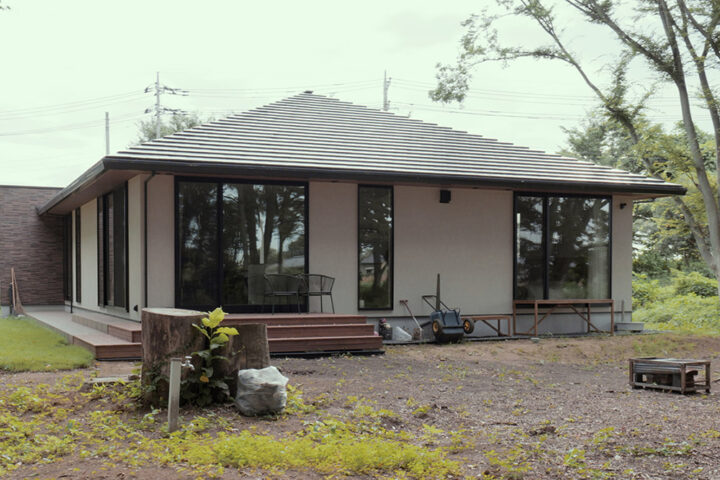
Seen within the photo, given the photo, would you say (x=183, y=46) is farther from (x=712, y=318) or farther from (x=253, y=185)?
(x=712, y=318)

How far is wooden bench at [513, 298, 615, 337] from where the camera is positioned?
38.0 ft

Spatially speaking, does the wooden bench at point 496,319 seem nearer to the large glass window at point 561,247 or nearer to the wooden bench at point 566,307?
the wooden bench at point 566,307

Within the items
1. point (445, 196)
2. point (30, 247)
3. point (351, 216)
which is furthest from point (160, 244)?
point (30, 247)

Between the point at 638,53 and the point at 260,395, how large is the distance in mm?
12300

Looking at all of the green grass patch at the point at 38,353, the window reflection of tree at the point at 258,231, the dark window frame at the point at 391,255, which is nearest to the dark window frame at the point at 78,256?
the green grass patch at the point at 38,353

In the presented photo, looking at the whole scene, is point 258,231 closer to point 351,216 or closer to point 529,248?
point 351,216

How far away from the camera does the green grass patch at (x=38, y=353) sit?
23.4 feet

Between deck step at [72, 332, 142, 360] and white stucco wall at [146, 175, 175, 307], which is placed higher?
white stucco wall at [146, 175, 175, 307]

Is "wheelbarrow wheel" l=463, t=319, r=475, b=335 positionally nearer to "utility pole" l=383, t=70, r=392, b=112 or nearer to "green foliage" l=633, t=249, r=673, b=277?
"green foliage" l=633, t=249, r=673, b=277

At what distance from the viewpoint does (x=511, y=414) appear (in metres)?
5.31

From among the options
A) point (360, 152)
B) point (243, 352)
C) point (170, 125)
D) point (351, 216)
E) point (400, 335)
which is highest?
point (170, 125)

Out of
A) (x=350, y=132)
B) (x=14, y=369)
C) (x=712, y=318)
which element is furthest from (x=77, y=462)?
(x=712, y=318)

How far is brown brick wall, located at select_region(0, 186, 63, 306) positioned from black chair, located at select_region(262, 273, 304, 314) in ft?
31.7

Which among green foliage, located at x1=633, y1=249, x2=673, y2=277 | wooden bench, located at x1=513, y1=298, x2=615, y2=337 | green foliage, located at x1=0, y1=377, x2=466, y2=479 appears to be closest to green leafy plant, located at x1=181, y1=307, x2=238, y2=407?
green foliage, located at x1=0, y1=377, x2=466, y2=479
